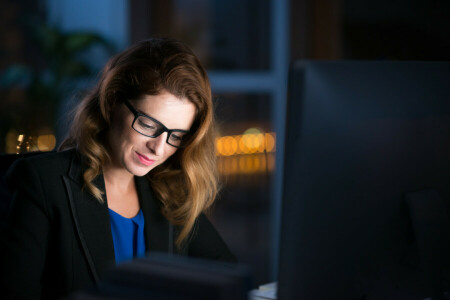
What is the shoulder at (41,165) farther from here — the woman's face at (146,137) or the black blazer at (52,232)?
the woman's face at (146,137)

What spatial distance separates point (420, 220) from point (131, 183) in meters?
1.01

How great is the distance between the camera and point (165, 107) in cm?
146

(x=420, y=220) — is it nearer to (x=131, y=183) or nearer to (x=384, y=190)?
(x=384, y=190)

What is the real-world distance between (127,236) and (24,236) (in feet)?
1.15

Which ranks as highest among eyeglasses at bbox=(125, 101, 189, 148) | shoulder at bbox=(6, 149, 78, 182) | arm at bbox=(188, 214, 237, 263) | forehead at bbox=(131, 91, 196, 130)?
forehead at bbox=(131, 91, 196, 130)

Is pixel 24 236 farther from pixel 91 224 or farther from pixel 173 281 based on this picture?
pixel 173 281

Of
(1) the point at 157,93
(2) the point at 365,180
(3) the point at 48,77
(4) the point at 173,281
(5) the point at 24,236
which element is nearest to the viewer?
(4) the point at 173,281

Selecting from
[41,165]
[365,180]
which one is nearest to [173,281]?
[365,180]

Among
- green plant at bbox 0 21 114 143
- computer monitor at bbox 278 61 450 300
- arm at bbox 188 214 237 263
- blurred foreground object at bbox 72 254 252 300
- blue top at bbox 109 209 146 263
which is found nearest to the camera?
blurred foreground object at bbox 72 254 252 300

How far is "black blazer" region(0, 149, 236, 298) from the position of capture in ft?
4.41

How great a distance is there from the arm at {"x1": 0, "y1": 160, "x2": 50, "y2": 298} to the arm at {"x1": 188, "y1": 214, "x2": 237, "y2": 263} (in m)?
0.52

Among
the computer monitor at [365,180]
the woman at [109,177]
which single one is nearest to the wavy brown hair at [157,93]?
the woman at [109,177]

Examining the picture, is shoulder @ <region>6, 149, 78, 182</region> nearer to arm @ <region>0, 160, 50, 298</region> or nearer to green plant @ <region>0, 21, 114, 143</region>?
arm @ <region>0, 160, 50, 298</region>

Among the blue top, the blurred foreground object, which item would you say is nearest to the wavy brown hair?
the blue top
